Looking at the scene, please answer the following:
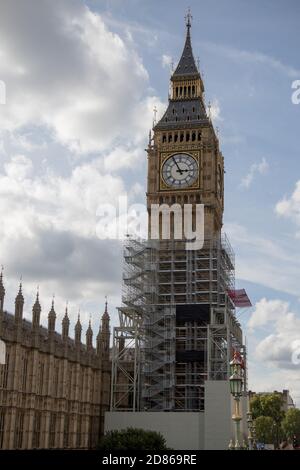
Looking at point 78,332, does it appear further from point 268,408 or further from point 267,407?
point 268,408

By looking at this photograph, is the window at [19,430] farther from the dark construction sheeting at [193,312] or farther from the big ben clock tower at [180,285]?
the dark construction sheeting at [193,312]

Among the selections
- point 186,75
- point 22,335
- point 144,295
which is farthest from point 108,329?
point 186,75

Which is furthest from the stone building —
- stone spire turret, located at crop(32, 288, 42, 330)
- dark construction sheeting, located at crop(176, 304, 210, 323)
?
dark construction sheeting, located at crop(176, 304, 210, 323)

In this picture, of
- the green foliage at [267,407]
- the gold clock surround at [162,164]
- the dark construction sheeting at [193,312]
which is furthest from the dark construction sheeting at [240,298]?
the green foliage at [267,407]

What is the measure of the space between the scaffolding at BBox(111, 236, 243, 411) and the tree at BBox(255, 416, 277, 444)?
50.0 m

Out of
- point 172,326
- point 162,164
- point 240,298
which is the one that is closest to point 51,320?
point 172,326

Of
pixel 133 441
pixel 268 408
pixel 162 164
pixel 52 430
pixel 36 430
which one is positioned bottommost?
pixel 133 441

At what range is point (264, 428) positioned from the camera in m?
141

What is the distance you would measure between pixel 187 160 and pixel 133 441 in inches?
2001

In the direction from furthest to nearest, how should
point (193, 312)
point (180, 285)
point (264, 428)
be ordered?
point (264, 428) → point (180, 285) → point (193, 312)

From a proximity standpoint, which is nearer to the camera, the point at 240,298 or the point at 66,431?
the point at 66,431

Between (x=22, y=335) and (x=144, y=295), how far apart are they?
25.8 metres

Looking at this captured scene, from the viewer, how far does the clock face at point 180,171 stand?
101188 millimetres

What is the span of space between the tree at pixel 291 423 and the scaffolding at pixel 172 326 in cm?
6488
